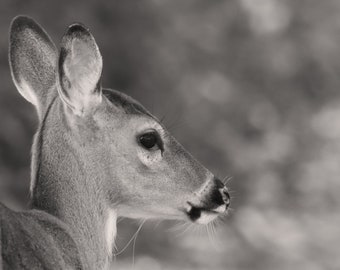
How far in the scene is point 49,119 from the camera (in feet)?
17.5

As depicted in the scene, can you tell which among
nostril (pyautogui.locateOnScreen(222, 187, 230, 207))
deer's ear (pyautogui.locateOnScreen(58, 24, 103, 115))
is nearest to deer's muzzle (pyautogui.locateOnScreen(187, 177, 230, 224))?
nostril (pyautogui.locateOnScreen(222, 187, 230, 207))

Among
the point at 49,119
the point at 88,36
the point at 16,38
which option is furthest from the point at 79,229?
the point at 16,38

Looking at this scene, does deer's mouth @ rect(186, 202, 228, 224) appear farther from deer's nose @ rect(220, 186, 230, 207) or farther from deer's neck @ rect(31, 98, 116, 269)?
deer's neck @ rect(31, 98, 116, 269)

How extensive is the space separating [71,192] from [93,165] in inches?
9.9

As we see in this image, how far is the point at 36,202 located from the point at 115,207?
56cm

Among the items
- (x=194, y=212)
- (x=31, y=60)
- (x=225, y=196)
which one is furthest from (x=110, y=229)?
(x=31, y=60)

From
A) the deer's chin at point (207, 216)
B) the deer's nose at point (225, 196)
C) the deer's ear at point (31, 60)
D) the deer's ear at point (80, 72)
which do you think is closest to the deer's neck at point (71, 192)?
the deer's ear at point (80, 72)

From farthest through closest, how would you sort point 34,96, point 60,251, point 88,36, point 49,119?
point 34,96 < point 49,119 < point 88,36 < point 60,251

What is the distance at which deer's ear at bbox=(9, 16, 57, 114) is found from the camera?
577 cm

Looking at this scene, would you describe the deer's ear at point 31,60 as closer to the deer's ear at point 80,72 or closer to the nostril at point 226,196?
the deer's ear at point 80,72

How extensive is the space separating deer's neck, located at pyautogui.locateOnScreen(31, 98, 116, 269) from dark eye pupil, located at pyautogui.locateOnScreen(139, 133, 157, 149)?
38 cm

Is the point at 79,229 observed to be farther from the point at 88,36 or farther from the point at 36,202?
the point at 88,36

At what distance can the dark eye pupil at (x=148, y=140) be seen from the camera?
17.6 ft

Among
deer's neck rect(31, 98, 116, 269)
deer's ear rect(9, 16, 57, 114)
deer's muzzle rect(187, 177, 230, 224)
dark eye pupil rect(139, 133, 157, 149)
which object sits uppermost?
deer's ear rect(9, 16, 57, 114)
